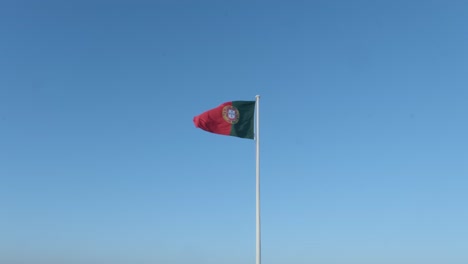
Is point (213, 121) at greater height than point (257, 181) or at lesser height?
greater

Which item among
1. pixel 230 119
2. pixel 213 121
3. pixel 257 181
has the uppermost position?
pixel 230 119

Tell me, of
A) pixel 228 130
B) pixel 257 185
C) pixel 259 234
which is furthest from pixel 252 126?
pixel 259 234

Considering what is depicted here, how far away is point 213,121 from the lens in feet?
86.5

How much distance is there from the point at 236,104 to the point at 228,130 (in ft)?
3.84

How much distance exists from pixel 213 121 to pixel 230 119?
745mm

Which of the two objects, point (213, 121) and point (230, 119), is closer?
point (213, 121)

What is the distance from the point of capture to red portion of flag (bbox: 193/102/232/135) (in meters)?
26.4

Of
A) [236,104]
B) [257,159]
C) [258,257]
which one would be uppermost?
[236,104]

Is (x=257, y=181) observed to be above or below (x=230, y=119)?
below

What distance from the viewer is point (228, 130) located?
87.1 feet

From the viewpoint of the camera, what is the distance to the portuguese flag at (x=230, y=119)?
26391mm

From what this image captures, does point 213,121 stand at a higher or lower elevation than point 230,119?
lower

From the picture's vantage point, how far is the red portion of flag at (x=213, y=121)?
26.4 meters

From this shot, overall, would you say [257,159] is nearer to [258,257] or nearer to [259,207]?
[259,207]
